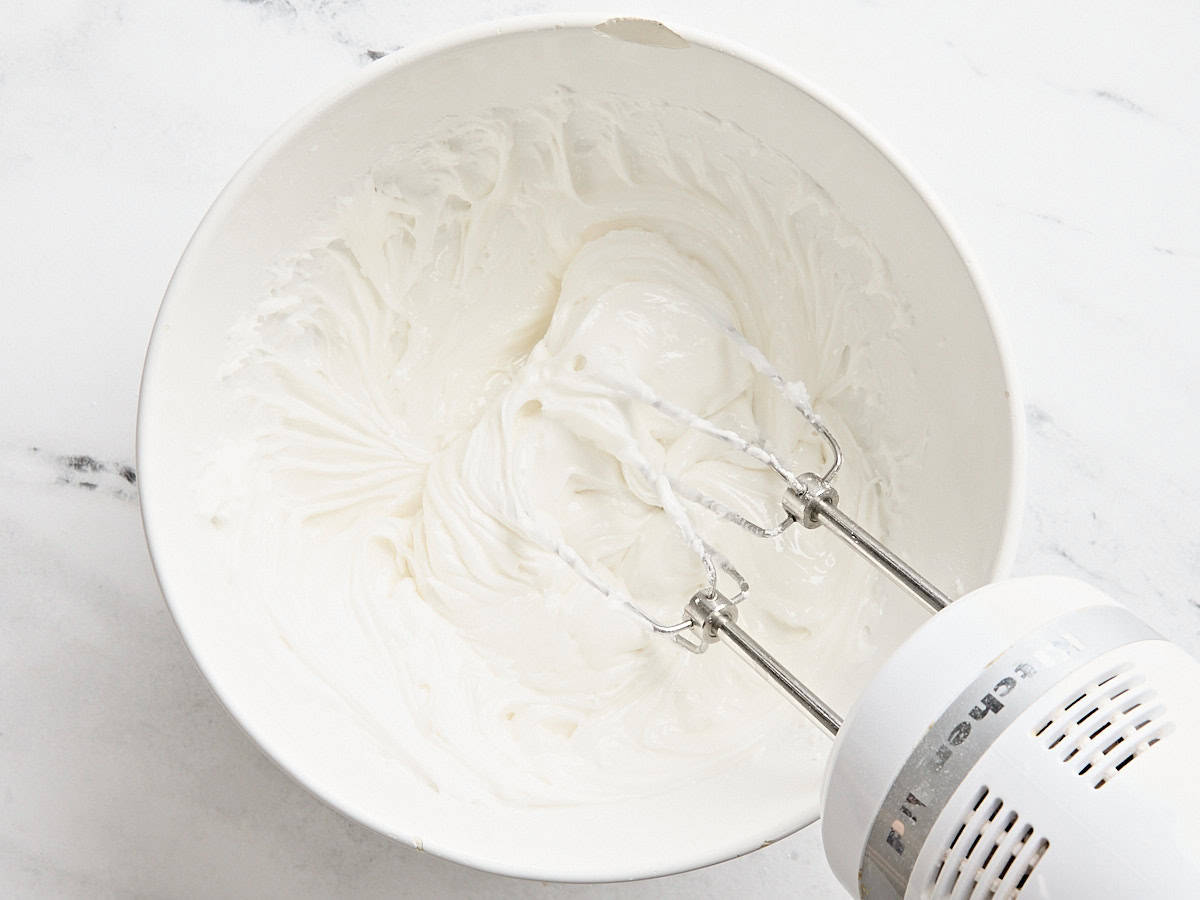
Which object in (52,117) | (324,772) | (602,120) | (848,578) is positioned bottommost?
(324,772)

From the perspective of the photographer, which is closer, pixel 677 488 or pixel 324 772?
pixel 324 772

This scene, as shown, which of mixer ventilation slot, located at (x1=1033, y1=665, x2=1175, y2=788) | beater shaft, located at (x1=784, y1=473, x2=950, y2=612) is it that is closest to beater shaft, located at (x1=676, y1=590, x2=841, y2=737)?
beater shaft, located at (x1=784, y1=473, x2=950, y2=612)

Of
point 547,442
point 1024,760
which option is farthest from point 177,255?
point 1024,760

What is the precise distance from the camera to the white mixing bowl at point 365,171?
81cm

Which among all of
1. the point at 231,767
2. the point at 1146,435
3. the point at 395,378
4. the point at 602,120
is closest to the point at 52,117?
the point at 395,378

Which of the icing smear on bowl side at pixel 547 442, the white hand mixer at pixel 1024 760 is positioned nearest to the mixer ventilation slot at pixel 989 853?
the white hand mixer at pixel 1024 760

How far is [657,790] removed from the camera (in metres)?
0.92

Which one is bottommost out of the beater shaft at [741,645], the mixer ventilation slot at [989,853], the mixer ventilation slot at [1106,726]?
the beater shaft at [741,645]

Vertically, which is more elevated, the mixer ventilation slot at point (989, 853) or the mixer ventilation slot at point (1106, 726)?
the mixer ventilation slot at point (1106, 726)

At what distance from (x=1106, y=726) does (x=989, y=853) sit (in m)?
0.10

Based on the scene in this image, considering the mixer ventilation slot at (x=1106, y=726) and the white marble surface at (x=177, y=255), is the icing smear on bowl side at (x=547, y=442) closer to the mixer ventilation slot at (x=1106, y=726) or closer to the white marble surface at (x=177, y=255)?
the white marble surface at (x=177, y=255)

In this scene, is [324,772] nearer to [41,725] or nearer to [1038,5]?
[41,725]

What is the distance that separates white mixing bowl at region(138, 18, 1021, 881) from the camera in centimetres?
81

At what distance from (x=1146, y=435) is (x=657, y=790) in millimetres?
637
